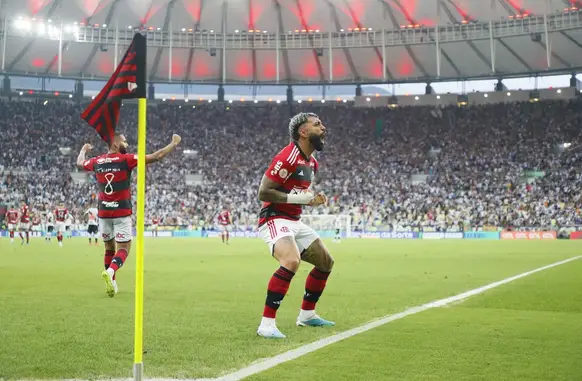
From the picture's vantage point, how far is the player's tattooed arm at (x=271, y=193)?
742 cm

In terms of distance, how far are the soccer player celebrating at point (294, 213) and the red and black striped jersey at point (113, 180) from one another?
14.1 ft

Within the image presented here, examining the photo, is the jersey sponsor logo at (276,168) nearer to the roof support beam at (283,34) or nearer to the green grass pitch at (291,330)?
the green grass pitch at (291,330)

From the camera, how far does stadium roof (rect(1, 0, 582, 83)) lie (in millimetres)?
52688

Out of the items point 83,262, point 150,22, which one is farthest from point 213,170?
point 83,262

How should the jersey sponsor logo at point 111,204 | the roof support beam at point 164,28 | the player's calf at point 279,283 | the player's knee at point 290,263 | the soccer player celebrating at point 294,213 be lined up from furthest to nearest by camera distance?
the roof support beam at point 164,28 < the jersey sponsor logo at point 111,204 < the soccer player celebrating at point 294,213 < the player's knee at point 290,263 < the player's calf at point 279,283

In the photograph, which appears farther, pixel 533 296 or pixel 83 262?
pixel 83 262

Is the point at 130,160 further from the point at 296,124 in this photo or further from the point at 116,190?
the point at 296,124

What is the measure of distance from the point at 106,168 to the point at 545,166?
4947 centimetres

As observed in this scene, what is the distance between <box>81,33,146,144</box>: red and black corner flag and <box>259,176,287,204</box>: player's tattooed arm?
2.81 metres

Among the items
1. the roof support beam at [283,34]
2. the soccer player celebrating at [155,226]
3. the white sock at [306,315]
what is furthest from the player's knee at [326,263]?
the roof support beam at [283,34]

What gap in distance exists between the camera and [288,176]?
7.61 metres

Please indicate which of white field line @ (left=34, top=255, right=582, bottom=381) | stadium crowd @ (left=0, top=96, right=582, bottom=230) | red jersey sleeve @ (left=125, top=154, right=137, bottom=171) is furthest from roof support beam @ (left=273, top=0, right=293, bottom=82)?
white field line @ (left=34, top=255, right=582, bottom=381)

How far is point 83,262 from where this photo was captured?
19438 millimetres

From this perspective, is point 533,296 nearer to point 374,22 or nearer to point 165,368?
point 165,368
